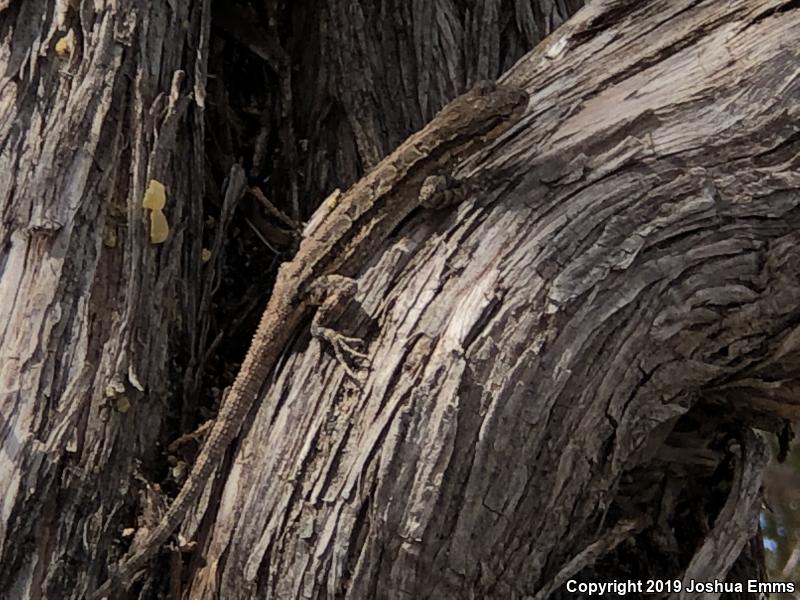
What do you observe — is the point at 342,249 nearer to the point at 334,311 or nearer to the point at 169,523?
the point at 334,311

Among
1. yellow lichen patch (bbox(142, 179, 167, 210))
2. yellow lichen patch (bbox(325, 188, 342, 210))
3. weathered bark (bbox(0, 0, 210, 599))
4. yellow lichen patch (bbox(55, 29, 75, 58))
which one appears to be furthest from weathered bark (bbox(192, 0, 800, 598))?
yellow lichen patch (bbox(55, 29, 75, 58))

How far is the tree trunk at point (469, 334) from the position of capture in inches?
99.1

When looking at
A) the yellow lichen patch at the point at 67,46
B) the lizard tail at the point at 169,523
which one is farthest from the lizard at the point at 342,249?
the yellow lichen patch at the point at 67,46

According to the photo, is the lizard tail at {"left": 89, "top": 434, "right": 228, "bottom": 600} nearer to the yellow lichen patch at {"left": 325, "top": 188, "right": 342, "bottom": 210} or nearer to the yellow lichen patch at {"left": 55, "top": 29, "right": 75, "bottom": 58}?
the yellow lichen patch at {"left": 325, "top": 188, "right": 342, "bottom": 210}

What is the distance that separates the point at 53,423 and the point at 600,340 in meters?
1.59

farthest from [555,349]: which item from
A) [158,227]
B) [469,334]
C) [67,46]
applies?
[67,46]

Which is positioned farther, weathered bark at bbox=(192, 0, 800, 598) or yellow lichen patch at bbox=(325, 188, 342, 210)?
yellow lichen patch at bbox=(325, 188, 342, 210)

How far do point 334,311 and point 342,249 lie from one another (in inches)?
18.7

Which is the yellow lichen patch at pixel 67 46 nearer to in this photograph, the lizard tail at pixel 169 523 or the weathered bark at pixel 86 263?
the weathered bark at pixel 86 263

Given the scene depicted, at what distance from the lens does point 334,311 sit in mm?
2803

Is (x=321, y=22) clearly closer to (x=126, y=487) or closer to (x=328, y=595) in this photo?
(x=126, y=487)

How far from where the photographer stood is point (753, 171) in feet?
8.71

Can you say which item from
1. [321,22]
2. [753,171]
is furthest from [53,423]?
[753,171]

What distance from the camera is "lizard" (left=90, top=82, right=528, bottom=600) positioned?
2766 mm
